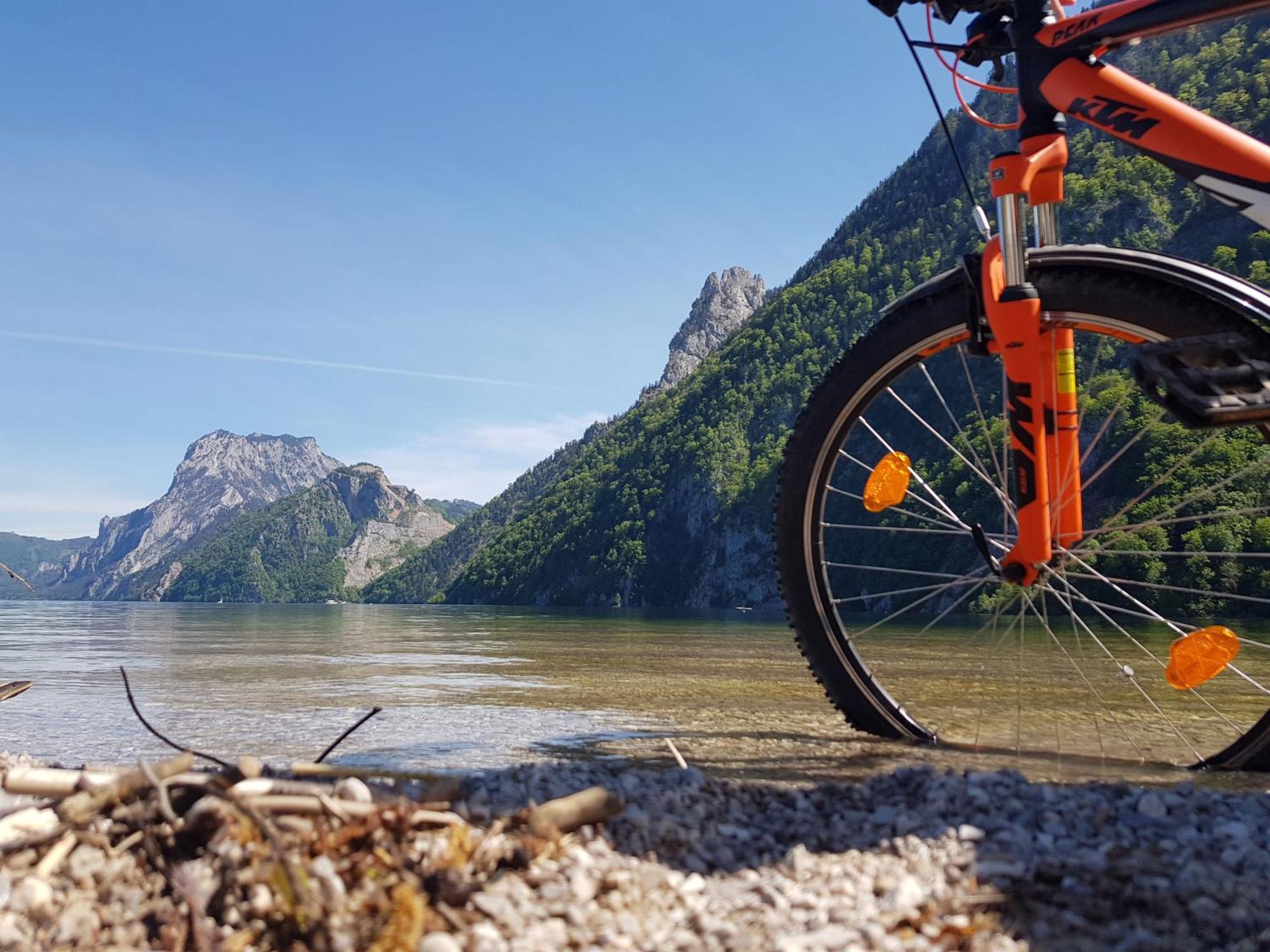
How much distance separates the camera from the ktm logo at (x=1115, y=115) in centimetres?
307

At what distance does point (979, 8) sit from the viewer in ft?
11.9

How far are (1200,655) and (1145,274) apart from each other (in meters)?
1.36

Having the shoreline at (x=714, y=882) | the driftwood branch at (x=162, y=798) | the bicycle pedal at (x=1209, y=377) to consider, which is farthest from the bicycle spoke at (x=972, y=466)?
the driftwood branch at (x=162, y=798)

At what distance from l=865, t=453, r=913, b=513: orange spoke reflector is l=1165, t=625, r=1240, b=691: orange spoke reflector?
110cm

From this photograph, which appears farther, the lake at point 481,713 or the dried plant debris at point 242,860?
the lake at point 481,713

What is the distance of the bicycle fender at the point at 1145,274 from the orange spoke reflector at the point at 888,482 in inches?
24.2

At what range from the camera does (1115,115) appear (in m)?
3.16

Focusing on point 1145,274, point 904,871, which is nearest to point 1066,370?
point 1145,274

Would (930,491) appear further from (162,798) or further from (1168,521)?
(162,798)

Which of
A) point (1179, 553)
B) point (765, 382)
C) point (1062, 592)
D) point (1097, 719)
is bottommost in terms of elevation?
point (1097, 719)

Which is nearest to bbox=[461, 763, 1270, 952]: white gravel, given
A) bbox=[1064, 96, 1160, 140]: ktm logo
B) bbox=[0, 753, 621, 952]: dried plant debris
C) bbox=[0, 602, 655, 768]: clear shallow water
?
bbox=[0, 753, 621, 952]: dried plant debris

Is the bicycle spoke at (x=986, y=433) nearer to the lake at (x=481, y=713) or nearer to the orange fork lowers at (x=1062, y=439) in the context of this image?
the orange fork lowers at (x=1062, y=439)

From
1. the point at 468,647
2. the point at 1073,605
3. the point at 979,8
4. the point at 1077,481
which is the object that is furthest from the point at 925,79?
the point at 468,647

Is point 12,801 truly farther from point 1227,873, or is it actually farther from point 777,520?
point 1227,873
